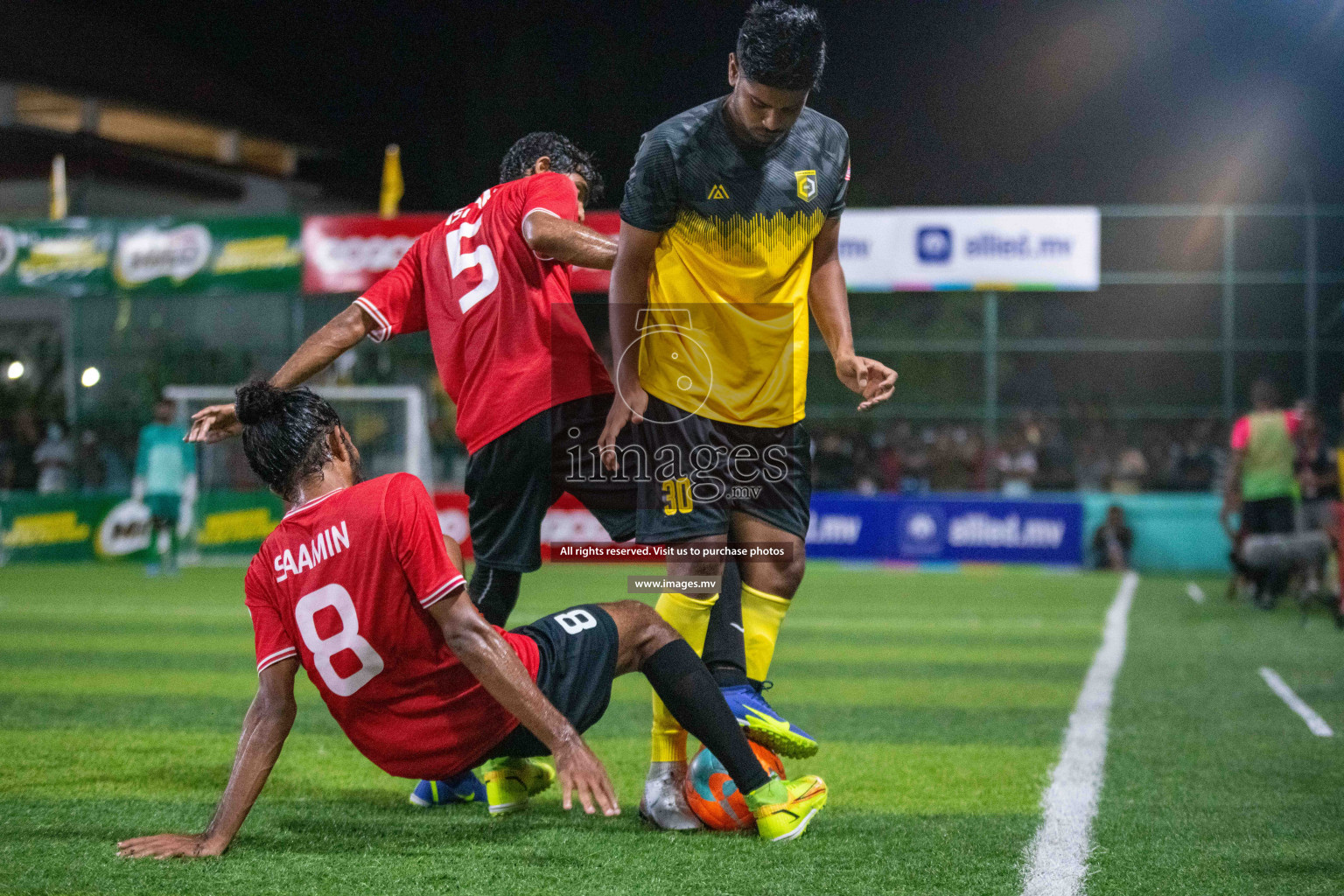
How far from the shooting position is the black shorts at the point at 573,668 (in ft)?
→ 11.3

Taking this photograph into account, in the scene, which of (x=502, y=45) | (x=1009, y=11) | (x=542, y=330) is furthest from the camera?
(x=502, y=45)

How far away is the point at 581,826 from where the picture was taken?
3.97 meters

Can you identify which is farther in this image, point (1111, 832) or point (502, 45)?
point (502, 45)

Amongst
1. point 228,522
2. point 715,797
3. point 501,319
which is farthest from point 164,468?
point 715,797

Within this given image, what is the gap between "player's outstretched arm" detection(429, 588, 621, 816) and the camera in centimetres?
308

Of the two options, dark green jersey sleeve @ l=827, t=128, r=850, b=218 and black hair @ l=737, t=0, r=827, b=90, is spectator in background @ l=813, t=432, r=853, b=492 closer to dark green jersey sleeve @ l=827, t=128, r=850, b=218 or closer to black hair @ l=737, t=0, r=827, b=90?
dark green jersey sleeve @ l=827, t=128, r=850, b=218

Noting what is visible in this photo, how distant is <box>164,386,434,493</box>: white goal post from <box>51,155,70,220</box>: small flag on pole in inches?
295

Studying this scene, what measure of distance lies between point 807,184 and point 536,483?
1233 millimetres

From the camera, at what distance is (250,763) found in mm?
3367

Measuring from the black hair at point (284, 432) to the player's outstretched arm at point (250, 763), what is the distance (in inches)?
19.0

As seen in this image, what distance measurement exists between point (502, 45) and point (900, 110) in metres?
10.5

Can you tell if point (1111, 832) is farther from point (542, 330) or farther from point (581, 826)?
point (542, 330)

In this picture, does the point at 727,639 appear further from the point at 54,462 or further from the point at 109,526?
the point at 54,462

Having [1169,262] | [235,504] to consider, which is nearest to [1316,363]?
[1169,262]
